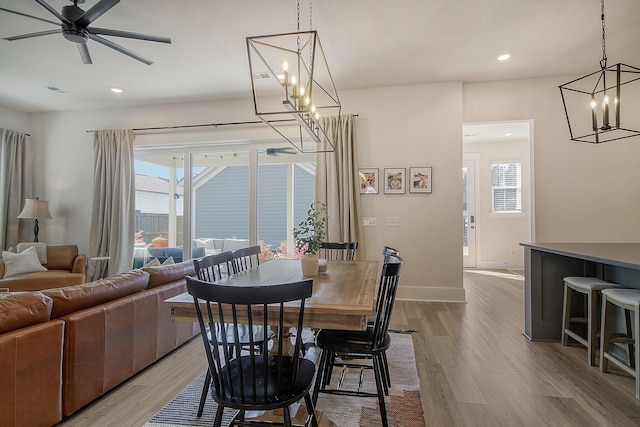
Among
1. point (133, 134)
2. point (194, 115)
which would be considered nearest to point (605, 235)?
point (194, 115)

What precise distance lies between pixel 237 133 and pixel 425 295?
12.2 ft

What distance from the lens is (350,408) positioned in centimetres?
193

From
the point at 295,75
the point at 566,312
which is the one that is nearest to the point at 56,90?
the point at 295,75

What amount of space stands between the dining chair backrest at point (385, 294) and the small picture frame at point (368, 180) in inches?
113

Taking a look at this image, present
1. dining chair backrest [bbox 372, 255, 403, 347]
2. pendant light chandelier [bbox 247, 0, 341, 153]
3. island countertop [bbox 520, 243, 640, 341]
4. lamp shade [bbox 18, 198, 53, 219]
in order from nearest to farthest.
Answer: dining chair backrest [bbox 372, 255, 403, 347] < island countertop [bbox 520, 243, 640, 341] < pendant light chandelier [bbox 247, 0, 341, 153] < lamp shade [bbox 18, 198, 53, 219]

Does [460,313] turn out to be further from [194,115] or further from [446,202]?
[194,115]

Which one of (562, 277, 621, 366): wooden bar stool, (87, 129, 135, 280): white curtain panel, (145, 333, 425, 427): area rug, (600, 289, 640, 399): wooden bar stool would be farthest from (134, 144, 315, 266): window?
(600, 289, 640, 399): wooden bar stool

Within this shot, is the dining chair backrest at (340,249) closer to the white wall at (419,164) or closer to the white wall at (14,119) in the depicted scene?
the white wall at (419,164)

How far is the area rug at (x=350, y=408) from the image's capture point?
1.79 m

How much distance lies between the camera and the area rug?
70.6 inches

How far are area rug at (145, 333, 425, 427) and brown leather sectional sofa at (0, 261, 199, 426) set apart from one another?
18.7 inches

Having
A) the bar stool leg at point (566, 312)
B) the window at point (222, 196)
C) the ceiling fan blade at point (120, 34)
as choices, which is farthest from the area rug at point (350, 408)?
the window at point (222, 196)

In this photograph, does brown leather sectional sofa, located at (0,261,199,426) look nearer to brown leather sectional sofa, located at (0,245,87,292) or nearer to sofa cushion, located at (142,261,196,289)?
sofa cushion, located at (142,261,196,289)

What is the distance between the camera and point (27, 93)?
4.83m
